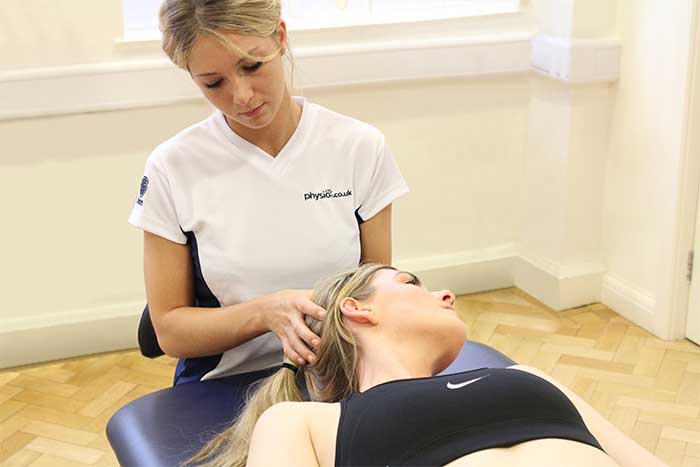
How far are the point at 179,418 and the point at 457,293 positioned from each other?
1974 millimetres

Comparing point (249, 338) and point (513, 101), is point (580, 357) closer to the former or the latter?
point (513, 101)

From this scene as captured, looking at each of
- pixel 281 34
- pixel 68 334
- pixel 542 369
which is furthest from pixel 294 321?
pixel 68 334

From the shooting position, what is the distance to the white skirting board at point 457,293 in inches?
123

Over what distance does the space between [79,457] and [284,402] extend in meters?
1.23

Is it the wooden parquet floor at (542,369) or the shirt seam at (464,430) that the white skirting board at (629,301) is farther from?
the shirt seam at (464,430)

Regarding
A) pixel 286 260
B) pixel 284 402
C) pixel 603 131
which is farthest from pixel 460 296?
pixel 284 402

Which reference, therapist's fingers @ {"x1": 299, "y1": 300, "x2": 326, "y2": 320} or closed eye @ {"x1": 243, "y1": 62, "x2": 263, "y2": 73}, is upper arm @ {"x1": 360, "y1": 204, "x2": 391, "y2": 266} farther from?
closed eye @ {"x1": 243, "y1": 62, "x2": 263, "y2": 73}

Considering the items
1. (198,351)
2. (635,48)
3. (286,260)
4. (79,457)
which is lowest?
(79,457)

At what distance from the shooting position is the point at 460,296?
3.66 meters

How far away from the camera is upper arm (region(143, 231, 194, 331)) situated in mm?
1879

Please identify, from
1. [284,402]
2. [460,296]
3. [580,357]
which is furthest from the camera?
[460,296]

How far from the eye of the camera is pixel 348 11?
3270mm

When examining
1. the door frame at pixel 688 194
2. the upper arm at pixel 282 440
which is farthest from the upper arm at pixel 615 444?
the door frame at pixel 688 194

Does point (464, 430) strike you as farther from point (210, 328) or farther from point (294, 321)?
point (210, 328)
